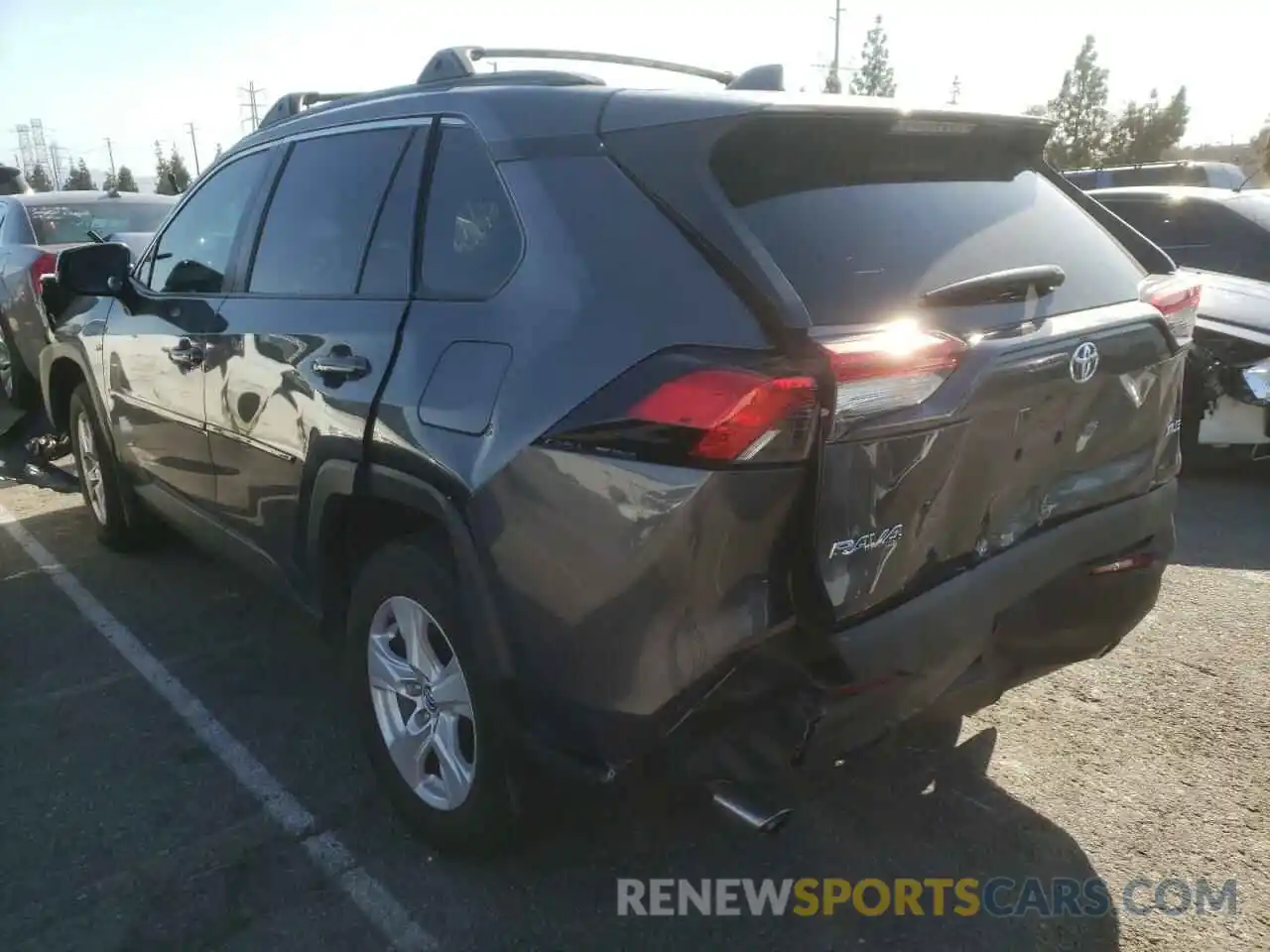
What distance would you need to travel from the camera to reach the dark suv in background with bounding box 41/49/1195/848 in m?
2.02

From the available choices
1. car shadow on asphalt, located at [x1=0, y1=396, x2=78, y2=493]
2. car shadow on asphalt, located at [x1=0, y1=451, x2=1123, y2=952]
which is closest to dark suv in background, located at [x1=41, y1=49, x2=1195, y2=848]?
car shadow on asphalt, located at [x1=0, y1=451, x2=1123, y2=952]

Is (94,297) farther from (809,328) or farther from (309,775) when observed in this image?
(809,328)

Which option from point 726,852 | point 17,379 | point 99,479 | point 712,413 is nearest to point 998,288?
point 712,413

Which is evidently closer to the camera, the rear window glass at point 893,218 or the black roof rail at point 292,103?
the rear window glass at point 893,218

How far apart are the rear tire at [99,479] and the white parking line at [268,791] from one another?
35 centimetres

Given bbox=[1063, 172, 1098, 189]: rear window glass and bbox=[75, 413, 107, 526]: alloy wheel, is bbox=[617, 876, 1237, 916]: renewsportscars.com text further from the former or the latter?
bbox=[1063, 172, 1098, 189]: rear window glass

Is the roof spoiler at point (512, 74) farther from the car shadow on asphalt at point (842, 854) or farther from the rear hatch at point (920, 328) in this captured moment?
the car shadow on asphalt at point (842, 854)

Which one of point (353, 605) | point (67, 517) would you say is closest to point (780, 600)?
point (353, 605)

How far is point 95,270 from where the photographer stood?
4.16m

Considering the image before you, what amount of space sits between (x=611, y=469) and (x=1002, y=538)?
932mm

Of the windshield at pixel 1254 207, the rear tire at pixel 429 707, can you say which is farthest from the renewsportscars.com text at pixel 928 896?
the windshield at pixel 1254 207

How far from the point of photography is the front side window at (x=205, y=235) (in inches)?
146

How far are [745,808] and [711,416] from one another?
851mm

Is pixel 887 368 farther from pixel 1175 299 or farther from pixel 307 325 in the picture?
pixel 307 325
